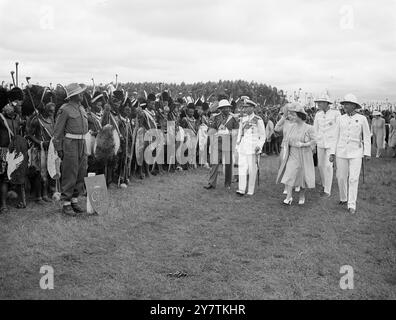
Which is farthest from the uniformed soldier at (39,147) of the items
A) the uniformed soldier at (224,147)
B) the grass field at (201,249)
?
the uniformed soldier at (224,147)

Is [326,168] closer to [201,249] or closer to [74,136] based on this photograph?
[201,249]

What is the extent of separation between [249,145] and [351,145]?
2405 mm

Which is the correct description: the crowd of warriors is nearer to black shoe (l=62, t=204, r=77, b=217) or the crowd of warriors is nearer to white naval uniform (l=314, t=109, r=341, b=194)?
black shoe (l=62, t=204, r=77, b=217)

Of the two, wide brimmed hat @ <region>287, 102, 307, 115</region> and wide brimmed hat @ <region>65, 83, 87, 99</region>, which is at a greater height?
wide brimmed hat @ <region>65, 83, 87, 99</region>

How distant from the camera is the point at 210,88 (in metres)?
34.7

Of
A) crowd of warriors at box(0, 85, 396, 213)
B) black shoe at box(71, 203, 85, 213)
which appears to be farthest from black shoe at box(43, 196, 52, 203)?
black shoe at box(71, 203, 85, 213)

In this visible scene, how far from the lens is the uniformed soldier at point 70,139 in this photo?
7.83 meters

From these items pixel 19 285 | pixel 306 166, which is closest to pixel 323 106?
pixel 306 166

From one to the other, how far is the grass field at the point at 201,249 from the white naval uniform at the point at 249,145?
62cm

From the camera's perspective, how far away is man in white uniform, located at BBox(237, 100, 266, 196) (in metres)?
10.4

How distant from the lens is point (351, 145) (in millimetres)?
8828

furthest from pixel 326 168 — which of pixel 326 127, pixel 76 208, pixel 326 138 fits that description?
pixel 76 208

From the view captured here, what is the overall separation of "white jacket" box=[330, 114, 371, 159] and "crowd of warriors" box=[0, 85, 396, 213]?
3191mm
